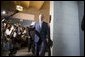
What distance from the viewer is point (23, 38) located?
1.30 meters

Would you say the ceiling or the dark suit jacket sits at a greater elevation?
the ceiling

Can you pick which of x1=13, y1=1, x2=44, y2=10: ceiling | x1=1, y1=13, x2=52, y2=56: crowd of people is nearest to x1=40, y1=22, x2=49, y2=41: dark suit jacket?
x1=1, y1=13, x2=52, y2=56: crowd of people

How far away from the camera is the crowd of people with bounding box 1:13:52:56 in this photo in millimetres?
1247

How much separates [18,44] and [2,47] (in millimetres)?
161

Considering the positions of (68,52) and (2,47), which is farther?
(68,52)

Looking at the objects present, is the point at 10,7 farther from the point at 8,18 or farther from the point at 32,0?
the point at 32,0

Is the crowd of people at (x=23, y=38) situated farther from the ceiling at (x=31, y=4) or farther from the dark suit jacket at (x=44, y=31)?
the ceiling at (x=31, y=4)

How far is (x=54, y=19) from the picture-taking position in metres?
1.41

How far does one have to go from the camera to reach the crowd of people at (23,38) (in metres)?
1.25

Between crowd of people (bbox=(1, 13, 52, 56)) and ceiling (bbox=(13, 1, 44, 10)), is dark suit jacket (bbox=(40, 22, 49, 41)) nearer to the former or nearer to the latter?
crowd of people (bbox=(1, 13, 52, 56))

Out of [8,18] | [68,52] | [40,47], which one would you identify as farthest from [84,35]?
[8,18]

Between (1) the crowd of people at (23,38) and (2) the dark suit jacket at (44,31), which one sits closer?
(1) the crowd of people at (23,38)

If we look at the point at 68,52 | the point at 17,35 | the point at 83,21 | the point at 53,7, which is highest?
the point at 53,7

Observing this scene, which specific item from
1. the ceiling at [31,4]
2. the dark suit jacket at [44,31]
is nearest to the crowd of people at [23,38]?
the dark suit jacket at [44,31]
